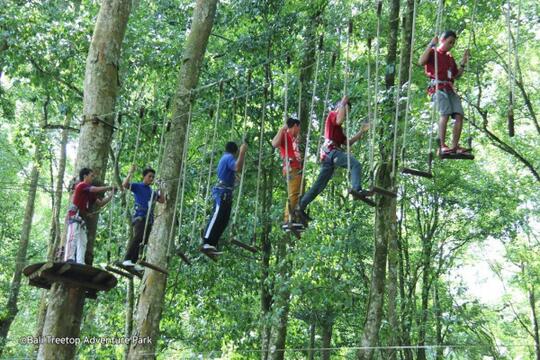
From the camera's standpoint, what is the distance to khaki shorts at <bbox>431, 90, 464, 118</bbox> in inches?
191

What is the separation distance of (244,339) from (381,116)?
5.47m

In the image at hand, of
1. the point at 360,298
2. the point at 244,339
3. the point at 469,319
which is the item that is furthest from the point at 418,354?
the point at 244,339

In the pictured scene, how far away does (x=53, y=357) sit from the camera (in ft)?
18.6

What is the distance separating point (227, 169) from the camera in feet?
19.7

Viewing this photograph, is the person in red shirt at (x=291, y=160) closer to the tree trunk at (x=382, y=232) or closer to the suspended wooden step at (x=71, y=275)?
the tree trunk at (x=382, y=232)

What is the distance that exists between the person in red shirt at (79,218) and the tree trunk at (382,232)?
307 cm

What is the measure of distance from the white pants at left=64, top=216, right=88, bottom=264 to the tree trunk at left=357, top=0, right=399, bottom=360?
3.16 m

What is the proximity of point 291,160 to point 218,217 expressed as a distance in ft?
2.98

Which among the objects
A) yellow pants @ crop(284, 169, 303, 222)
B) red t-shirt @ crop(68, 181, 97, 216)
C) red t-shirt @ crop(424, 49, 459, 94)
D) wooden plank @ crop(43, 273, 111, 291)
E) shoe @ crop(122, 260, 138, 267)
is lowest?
wooden plank @ crop(43, 273, 111, 291)

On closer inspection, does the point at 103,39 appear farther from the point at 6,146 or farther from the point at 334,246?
the point at 6,146

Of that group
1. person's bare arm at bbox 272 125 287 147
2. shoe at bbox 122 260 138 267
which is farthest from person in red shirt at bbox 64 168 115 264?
person's bare arm at bbox 272 125 287 147

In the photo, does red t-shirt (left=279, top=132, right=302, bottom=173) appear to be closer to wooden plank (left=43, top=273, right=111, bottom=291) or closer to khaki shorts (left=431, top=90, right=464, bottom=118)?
khaki shorts (left=431, top=90, right=464, bottom=118)

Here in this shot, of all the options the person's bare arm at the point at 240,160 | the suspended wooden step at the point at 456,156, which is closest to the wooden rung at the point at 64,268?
the person's bare arm at the point at 240,160

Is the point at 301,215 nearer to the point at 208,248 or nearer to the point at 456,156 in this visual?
the point at 208,248
